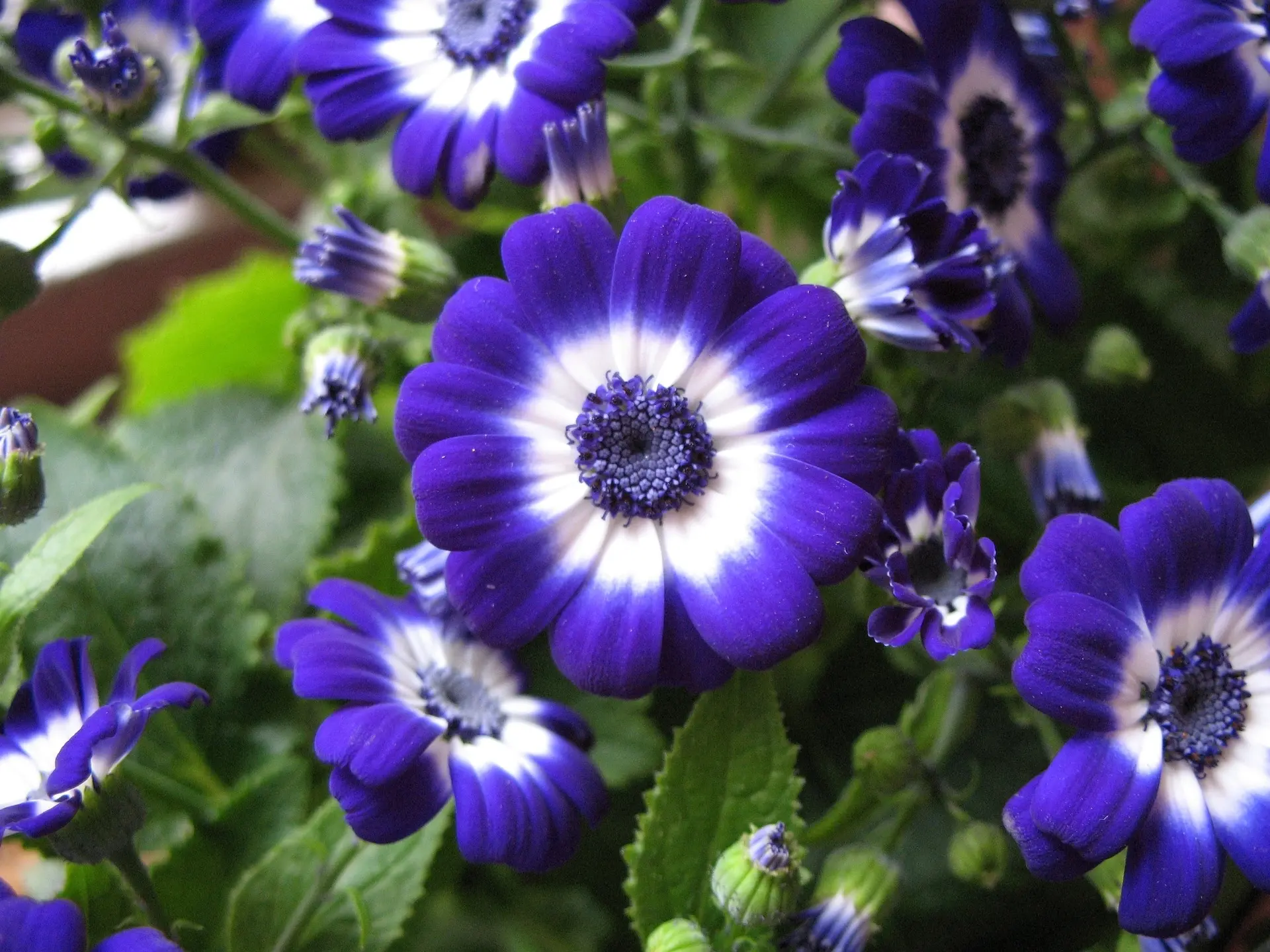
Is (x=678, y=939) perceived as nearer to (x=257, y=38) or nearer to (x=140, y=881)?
(x=140, y=881)

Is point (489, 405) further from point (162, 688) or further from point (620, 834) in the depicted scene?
point (620, 834)

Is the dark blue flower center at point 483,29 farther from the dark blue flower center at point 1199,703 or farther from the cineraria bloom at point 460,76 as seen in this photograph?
the dark blue flower center at point 1199,703

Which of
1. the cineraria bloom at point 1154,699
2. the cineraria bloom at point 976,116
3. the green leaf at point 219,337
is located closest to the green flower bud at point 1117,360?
the cineraria bloom at point 976,116

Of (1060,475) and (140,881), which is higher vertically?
(1060,475)

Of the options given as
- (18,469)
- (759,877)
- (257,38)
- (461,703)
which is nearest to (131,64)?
(257,38)

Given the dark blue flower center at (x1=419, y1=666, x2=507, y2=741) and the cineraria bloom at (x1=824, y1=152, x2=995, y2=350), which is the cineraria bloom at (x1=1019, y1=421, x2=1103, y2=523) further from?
the dark blue flower center at (x1=419, y1=666, x2=507, y2=741)

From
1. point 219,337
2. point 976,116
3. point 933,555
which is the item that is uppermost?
point 976,116
